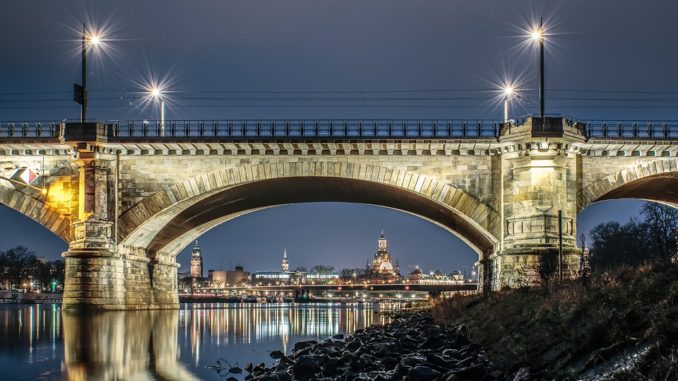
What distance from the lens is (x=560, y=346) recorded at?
14516 mm

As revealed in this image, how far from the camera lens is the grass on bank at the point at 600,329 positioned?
11.6 meters

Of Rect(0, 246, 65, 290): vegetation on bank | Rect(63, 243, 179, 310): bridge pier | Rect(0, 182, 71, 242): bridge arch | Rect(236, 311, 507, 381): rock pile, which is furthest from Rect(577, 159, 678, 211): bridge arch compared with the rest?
Rect(0, 246, 65, 290): vegetation on bank

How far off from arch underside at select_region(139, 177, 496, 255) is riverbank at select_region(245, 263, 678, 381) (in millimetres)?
31197

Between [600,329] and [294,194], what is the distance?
48.1 m

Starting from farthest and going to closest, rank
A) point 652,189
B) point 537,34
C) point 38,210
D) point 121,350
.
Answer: point 652,189 → point 38,210 → point 537,34 → point 121,350

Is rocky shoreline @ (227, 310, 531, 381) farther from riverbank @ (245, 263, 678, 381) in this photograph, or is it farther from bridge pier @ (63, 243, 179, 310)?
bridge pier @ (63, 243, 179, 310)

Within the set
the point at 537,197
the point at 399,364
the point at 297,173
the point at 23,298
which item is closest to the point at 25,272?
the point at 23,298

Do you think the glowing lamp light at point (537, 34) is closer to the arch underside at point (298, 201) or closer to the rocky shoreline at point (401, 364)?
the arch underside at point (298, 201)

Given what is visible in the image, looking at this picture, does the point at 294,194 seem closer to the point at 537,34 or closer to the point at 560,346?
the point at 537,34

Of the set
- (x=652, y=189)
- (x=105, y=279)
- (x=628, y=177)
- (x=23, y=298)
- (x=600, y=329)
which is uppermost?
(x=628, y=177)

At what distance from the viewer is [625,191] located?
56750 millimetres

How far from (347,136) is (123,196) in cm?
1499

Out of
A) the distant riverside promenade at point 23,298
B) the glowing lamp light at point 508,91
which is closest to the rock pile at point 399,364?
the glowing lamp light at point 508,91

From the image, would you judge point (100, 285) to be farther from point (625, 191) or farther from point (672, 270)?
point (672, 270)
